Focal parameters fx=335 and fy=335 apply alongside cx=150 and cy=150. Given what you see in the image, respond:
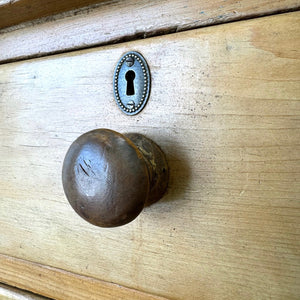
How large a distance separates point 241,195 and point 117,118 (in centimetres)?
18

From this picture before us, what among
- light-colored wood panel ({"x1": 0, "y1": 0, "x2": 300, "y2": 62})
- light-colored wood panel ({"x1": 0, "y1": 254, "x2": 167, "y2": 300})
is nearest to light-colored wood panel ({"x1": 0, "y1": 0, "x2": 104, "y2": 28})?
light-colored wood panel ({"x1": 0, "y1": 0, "x2": 300, "y2": 62})

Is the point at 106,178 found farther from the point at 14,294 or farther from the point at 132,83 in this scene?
the point at 14,294

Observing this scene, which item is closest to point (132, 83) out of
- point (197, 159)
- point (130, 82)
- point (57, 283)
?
point (130, 82)

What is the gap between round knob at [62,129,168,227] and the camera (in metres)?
0.31

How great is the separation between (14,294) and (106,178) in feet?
1.10

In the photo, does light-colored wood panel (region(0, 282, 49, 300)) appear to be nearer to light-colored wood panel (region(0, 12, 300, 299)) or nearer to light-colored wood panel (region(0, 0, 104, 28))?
light-colored wood panel (region(0, 12, 300, 299))

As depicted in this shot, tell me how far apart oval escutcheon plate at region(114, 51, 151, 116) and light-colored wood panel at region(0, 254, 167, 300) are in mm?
225

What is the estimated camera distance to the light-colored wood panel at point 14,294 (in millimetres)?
504

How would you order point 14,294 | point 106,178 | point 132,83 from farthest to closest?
1. point 14,294
2. point 132,83
3. point 106,178

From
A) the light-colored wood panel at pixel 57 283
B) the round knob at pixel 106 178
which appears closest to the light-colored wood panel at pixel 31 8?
the round knob at pixel 106 178

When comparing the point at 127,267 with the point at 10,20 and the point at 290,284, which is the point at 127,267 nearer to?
the point at 290,284

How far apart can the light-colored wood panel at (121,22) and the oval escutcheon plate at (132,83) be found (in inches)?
1.2

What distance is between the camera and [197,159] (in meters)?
0.38

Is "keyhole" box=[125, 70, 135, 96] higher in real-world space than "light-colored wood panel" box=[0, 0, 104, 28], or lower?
lower
